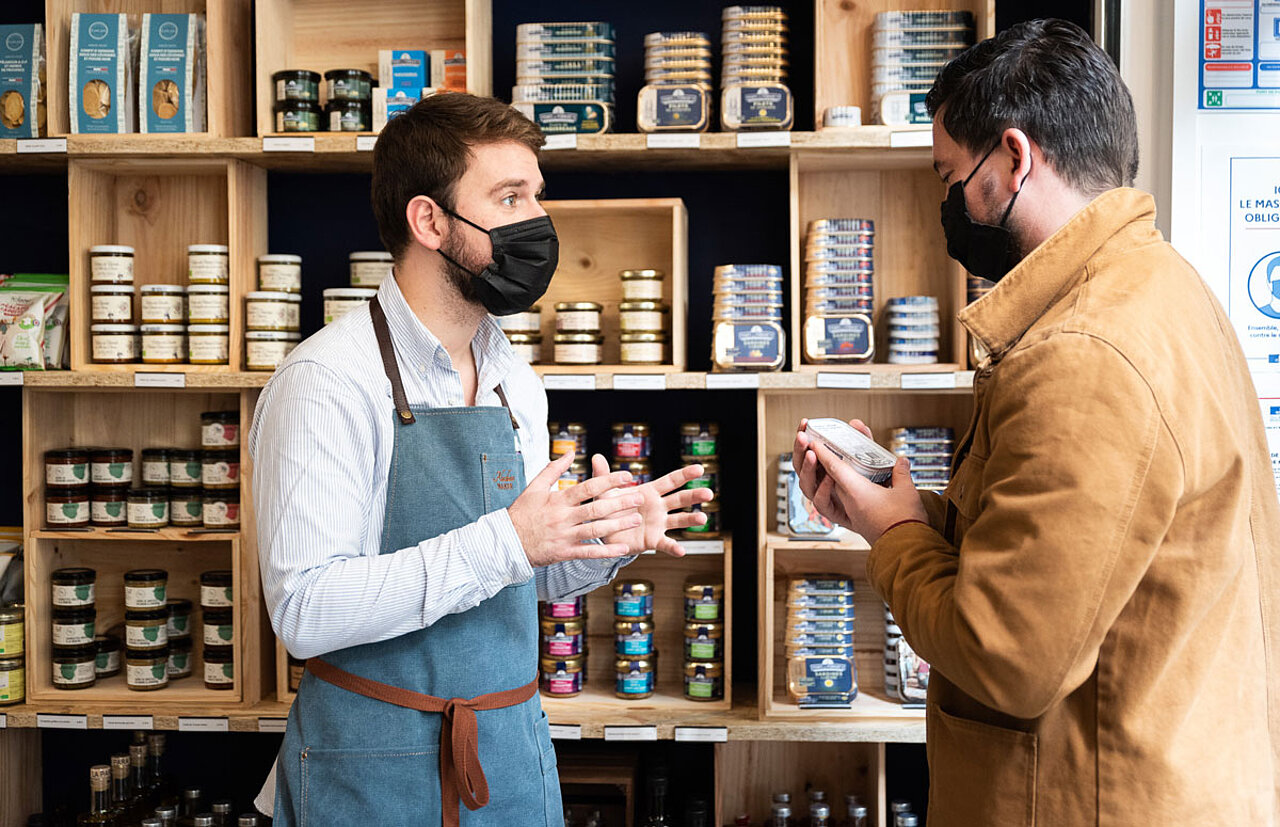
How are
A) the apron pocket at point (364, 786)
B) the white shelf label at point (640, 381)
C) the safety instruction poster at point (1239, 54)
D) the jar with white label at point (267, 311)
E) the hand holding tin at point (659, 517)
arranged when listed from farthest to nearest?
the jar with white label at point (267, 311), the white shelf label at point (640, 381), the safety instruction poster at point (1239, 54), the hand holding tin at point (659, 517), the apron pocket at point (364, 786)

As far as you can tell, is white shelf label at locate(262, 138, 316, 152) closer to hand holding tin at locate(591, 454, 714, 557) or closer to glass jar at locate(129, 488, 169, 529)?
glass jar at locate(129, 488, 169, 529)

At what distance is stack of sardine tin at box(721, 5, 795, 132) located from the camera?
3168mm

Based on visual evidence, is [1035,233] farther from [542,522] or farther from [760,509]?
[760,509]

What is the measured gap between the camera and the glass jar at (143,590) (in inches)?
133

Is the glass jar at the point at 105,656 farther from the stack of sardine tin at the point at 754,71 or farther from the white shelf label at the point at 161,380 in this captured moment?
the stack of sardine tin at the point at 754,71

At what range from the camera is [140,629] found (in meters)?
3.38

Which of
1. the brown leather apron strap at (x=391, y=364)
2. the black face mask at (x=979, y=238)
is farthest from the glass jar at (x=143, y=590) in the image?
the black face mask at (x=979, y=238)

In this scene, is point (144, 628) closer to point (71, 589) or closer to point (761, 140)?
point (71, 589)

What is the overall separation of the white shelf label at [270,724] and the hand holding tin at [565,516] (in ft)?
5.83

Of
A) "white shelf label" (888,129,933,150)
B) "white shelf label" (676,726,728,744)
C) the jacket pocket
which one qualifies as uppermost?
"white shelf label" (888,129,933,150)

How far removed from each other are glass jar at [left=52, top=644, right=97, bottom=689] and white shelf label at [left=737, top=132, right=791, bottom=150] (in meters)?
2.56

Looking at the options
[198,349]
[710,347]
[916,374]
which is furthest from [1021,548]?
[198,349]

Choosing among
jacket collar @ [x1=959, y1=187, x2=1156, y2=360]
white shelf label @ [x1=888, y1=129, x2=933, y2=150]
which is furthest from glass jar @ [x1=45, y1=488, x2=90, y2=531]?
jacket collar @ [x1=959, y1=187, x2=1156, y2=360]

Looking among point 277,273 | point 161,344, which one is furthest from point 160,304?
point 277,273
